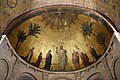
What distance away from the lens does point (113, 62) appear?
13.7 meters

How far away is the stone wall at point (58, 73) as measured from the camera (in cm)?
1321

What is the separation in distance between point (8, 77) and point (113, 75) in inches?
196

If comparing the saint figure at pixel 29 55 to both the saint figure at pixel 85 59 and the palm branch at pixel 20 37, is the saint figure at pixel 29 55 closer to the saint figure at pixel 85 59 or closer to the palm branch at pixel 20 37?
the palm branch at pixel 20 37

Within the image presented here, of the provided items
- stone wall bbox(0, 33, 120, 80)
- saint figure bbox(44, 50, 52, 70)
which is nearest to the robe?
stone wall bbox(0, 33, 120, 80)

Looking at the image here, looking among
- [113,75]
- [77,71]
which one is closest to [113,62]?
[113,75]

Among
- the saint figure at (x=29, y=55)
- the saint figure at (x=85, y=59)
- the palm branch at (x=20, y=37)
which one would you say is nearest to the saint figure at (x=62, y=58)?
the saint figure at (x=85, y=59)

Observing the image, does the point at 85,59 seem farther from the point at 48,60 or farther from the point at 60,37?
the point at 48,60

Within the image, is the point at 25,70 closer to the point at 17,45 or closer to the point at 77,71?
the point at 17,45

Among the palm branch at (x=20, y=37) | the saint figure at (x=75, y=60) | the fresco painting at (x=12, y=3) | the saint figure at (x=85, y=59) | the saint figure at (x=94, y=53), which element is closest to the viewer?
the fresco painting at (x=12, y=3)

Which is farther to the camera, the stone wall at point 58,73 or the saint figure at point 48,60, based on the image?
the saint figure at point 48,60

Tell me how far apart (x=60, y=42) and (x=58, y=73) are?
5.33 ft

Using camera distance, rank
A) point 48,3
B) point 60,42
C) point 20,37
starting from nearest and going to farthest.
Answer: point 48,3, point 20,37, point 60,42

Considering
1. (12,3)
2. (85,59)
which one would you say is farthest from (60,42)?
(12,3)

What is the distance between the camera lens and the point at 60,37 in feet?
49.8
